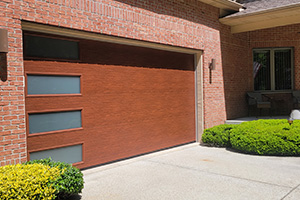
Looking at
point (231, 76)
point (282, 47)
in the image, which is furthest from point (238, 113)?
point (282, 47)

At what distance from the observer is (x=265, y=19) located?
9.66 m

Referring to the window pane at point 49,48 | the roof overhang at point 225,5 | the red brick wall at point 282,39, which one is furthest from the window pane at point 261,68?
the window pane at point 49,48

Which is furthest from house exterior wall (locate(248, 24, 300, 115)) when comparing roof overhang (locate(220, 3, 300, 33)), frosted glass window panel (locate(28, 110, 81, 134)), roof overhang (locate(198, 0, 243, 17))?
frosted glass window panel (locate(28, 110, 81, 134))

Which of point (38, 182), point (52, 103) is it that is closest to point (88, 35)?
point (52, 103)

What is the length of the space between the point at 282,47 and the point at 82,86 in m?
8.59

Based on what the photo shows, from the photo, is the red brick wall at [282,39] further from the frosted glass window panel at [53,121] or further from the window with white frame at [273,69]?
the frosted glass window panel at [53,121]

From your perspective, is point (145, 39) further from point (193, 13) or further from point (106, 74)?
point (193, 13)

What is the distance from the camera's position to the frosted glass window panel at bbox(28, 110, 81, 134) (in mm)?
5353

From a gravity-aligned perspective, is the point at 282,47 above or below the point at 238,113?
above

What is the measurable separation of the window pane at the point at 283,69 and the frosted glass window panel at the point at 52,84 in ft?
28.1

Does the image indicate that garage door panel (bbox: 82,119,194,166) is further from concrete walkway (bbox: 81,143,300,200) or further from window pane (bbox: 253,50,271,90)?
window pane (bbox: 253,50,271,90)

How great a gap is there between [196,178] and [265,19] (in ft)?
21.6

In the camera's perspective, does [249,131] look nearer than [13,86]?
No

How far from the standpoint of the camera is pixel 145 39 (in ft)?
23.6
